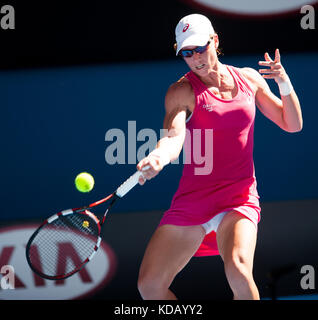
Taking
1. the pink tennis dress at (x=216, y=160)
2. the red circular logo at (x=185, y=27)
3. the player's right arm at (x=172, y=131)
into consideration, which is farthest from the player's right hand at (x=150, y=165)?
the red circular logo at (x=185, y=27)

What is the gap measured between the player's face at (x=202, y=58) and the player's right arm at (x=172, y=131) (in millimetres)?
113

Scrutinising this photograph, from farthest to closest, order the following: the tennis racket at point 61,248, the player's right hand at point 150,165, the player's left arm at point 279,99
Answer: the tennis racket at point 61,248
the player's left arm at point 279,99
the player's right hand at point 150,165

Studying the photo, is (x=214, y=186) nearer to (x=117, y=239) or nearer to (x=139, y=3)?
(x=117, y=239)

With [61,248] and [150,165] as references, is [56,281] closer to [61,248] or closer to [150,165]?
[61,248]

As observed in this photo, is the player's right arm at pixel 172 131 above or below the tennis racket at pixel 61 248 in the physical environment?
above

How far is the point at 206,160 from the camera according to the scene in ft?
10.5

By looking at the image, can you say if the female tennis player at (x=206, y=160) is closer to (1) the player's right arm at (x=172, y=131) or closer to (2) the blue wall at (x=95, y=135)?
(1) the player's right arm at (x=172, y=131)

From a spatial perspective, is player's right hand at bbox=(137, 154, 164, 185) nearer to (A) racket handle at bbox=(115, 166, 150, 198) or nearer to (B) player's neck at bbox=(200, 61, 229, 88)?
(A) racket handle at bbox=(115, 166, 150, 198)

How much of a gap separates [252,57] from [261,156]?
33.7 inches

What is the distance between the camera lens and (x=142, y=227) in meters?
5.20

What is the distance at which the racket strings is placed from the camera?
448 centimetres

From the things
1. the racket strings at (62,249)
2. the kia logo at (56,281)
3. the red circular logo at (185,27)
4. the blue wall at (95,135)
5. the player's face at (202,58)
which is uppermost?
the red circular logo at (185,27)

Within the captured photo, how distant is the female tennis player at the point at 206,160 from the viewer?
3068 millimetres
